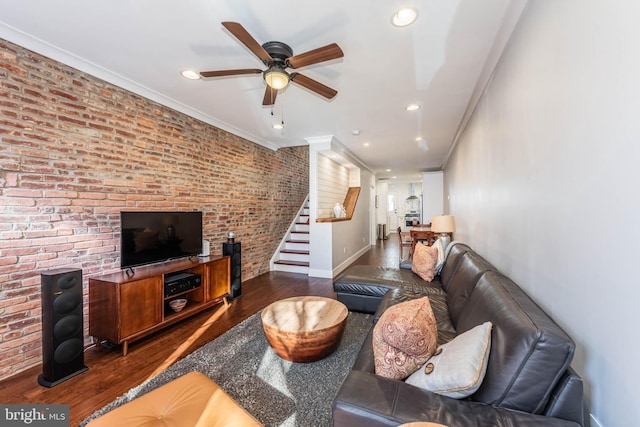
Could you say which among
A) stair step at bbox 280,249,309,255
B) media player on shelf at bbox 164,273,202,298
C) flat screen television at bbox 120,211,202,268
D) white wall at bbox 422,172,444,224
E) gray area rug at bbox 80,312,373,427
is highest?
white wall at bbox 422,172,444,224

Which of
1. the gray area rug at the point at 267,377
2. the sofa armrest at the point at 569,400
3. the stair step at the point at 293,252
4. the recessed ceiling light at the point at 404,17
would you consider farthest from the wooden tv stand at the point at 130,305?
the recessed ceiling light at the point at 404,17

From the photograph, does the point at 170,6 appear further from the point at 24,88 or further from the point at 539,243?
the point at 539,243

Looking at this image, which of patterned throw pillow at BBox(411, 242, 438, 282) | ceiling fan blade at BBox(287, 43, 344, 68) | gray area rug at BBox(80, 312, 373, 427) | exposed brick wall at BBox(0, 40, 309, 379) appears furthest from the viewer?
patterned throw pillow at BBox(411, 242, 438, 282)

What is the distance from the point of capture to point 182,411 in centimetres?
119

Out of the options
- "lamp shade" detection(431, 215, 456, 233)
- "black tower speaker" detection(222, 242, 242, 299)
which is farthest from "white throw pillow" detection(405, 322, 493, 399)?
"lamp shade" detection(431, 215, 456, 233)

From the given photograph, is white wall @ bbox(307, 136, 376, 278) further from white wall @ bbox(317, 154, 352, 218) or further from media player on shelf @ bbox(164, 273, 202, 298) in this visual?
media player on shelf @ bbox(164, 273, 202, 298)

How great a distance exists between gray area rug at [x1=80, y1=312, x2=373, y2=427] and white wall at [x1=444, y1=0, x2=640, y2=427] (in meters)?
1.36

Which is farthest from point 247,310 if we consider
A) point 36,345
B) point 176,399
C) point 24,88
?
point 24,88

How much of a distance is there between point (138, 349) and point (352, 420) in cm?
237

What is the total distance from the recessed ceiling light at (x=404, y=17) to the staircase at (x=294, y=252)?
432 cm

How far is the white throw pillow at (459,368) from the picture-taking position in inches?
→ 40.6

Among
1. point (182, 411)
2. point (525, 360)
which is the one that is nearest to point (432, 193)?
point (525, 360)

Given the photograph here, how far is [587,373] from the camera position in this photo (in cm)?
111

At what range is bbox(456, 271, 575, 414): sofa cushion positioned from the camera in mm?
943
